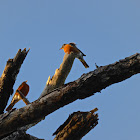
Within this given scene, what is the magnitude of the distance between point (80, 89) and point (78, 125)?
96 centimetres

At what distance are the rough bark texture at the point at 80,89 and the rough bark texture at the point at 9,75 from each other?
1.41 metres

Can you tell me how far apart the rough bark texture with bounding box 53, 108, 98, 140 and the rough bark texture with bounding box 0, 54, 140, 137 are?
686mm

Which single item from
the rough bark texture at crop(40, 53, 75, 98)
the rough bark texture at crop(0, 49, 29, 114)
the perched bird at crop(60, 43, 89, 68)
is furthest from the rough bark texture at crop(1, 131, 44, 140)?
the perched bird at crop(60, 43, 89, 68)

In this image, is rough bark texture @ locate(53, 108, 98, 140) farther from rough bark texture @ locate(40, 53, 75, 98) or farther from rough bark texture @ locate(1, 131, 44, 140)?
rough bark texture @ locate(40, 53, 75, 98)

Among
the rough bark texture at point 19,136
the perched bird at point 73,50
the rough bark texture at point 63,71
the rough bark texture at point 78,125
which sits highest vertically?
the perched bird at point 73,50

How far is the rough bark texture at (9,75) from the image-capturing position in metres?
4.85

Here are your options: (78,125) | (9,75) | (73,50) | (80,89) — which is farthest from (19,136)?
(73,50)

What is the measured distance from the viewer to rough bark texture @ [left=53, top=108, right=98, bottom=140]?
3887mm

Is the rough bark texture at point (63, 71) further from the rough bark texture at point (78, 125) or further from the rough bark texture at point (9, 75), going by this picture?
the rough bark texture at point (78, 125)

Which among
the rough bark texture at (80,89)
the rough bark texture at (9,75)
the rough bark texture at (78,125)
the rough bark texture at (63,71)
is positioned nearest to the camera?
the rough bark texture at (80,89)

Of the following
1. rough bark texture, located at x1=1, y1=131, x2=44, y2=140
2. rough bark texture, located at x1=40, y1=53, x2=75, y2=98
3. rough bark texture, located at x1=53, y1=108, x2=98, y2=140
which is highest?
rough bark texture, located at x1=40, y1=53, x2=75, y2=98

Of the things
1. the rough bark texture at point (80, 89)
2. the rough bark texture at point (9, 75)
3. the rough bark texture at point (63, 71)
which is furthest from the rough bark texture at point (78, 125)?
the rough bark texture at point (9, 75)

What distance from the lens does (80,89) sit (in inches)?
126

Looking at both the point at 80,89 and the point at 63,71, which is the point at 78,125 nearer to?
the point at 80,89
